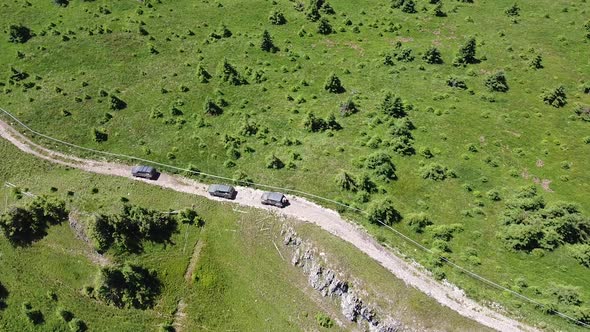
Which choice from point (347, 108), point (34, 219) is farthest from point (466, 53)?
point (34, 219)

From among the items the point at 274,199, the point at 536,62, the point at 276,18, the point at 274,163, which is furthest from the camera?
the point at 276,18

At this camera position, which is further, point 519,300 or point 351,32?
point 351,32

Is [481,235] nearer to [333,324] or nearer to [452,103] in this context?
[333,324]

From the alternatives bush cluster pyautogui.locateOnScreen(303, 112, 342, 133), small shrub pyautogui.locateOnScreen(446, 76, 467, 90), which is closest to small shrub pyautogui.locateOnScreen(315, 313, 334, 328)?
bush cluster pyautogui.locateOnScreen(303, 112, 342, 133)

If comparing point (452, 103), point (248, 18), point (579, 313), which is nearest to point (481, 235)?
point (579, 313)

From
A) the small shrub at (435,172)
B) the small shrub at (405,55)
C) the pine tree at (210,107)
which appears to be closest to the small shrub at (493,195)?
the small shrub at (435,172)

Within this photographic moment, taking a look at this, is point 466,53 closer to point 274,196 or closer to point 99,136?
point 274,196
